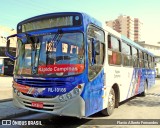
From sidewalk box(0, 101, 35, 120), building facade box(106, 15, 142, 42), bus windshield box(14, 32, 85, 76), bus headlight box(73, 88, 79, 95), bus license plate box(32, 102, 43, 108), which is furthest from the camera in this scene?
building facade box(106, 15, 142, 42)

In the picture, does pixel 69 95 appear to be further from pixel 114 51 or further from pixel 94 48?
pixel 114 51

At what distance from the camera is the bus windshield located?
7113 mm

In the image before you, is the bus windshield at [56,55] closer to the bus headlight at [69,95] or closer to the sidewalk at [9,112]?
the bus headlight at [69,95]

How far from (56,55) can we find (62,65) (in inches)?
13.8

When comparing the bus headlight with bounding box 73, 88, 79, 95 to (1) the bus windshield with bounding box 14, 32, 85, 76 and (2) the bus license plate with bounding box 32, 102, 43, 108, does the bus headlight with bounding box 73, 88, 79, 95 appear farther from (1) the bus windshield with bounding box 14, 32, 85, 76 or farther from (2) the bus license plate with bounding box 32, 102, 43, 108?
(2) the bus license plate with bounding box 32, 102, 43, 108

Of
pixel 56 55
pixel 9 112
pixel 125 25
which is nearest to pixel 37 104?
pixel 56 55

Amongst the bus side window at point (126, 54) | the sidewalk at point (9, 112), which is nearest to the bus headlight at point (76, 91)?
the sidewalk at point (9, 112)

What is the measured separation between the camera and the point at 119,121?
863 cm

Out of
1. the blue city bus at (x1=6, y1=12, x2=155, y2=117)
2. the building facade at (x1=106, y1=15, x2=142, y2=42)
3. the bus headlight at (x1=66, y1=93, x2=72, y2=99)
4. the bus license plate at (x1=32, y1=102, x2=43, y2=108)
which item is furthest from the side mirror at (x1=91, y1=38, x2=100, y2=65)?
the building facade at (x1=106, y1=15, x2=142, y2=42)

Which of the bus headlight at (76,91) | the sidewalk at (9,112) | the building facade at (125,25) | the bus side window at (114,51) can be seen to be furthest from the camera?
the building facade at (125,25)

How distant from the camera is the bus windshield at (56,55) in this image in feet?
23.3

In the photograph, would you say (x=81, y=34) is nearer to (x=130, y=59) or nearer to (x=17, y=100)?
(x=17, y=100)

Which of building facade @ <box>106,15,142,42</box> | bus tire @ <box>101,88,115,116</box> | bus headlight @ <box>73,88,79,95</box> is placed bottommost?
bus tire @ <box>101,88,115,116</box>

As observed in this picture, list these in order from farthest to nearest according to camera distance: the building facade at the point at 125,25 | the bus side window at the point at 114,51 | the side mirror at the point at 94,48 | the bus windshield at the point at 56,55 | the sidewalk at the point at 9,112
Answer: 1. the building facade at the point at 125,25
2. the bus side window at the point at 114,51
3. the sidewalk at the point at 9,112
4. the side mirror at the point at 94,48
5. the bus windshield at the point at 56,55
